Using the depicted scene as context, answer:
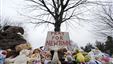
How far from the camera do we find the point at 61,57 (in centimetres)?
619

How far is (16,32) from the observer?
7250mm

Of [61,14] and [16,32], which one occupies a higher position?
[16,32]

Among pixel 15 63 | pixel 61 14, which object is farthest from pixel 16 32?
pixel 61 14

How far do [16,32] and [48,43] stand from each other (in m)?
1.01

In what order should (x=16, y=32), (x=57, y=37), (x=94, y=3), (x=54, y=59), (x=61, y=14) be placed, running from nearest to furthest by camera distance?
(x=54, y=59)
(x=57, y=37)
(x=16, y=32)
(x=61, y=14)
(x=94, y=3)

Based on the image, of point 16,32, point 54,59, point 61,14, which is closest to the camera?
point 54,59

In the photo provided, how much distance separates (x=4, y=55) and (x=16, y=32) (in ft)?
4.08

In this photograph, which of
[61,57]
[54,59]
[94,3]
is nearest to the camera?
[54,59]

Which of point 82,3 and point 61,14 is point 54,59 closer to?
point 61,14

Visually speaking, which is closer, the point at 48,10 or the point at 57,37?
the point at 57,37

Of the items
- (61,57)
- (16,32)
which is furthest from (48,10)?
(61,57)

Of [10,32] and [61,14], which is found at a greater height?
[10,32]

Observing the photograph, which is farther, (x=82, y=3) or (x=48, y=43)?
(x=82, y=3)

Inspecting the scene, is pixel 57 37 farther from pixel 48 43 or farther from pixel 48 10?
pixel 48 10
